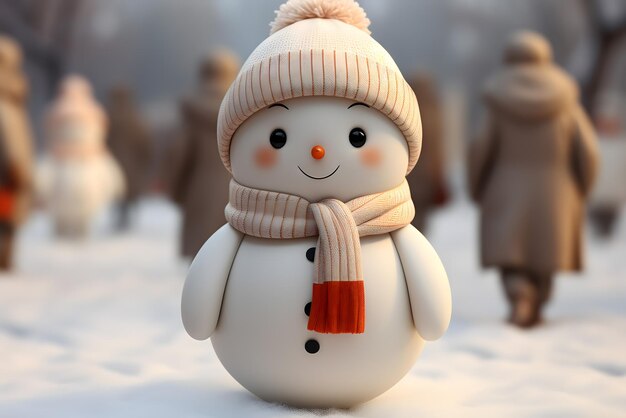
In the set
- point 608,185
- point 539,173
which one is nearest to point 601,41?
point 608,185

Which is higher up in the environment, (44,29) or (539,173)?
(44,29)

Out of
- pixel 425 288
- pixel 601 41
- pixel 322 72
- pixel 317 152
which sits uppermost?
pixel 601 41

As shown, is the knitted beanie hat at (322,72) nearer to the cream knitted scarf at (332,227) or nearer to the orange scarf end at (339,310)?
the cream knitted scarf at (332,227)

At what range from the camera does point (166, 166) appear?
5379 mm

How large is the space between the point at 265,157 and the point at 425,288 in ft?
2.03

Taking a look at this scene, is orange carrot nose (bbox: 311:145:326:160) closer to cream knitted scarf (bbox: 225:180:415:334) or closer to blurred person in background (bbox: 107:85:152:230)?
cream knitted scarf (bbox: 225:180:415:334)

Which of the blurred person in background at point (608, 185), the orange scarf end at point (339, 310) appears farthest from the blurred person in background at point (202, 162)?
the blurred person in background at point (608, 185)

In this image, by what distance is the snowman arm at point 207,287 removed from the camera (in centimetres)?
242

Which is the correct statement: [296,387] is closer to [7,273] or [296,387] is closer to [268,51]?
[268,51]

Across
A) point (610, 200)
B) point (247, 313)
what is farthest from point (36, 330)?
point (610, 200)

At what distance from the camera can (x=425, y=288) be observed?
2391 mm

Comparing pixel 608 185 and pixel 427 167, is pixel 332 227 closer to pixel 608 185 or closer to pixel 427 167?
pixel 427 167

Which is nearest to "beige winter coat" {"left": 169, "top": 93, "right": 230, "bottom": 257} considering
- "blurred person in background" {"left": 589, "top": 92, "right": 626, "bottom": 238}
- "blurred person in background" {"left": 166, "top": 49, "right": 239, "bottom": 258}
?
"blurred person in background" {"left": 166, "top": 49, "right": 239, "bottom": 258}

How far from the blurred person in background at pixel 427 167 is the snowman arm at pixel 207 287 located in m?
3.60
